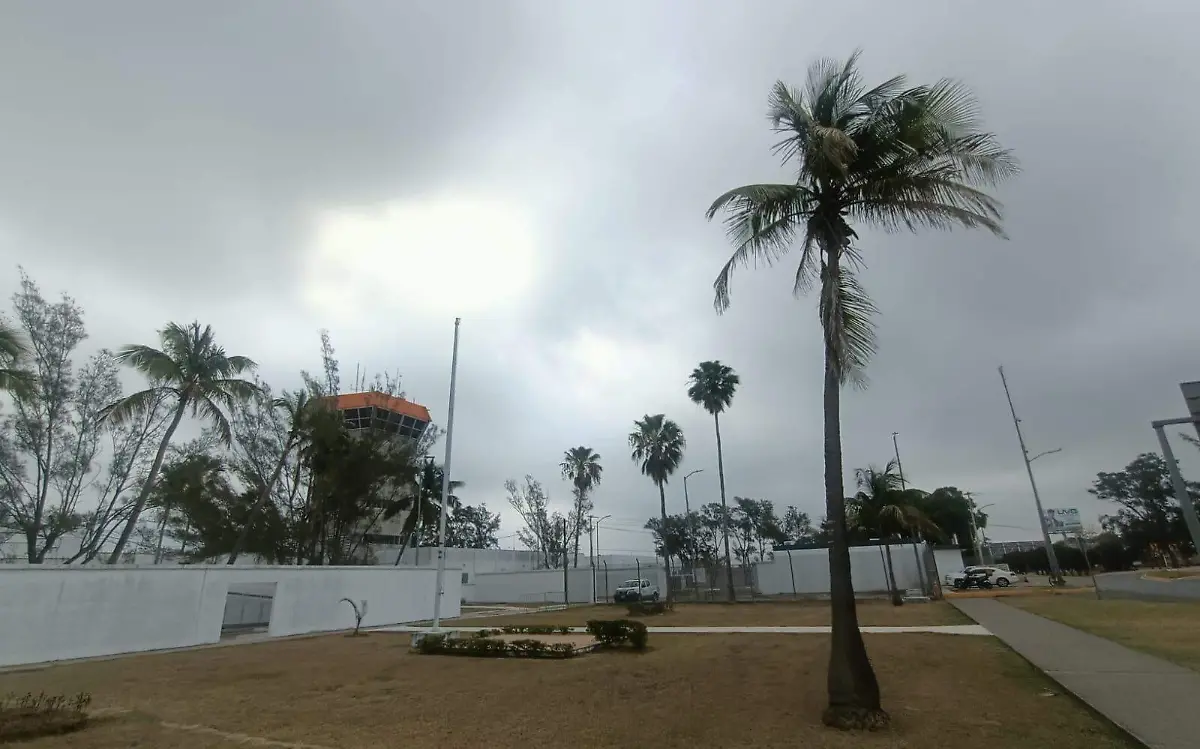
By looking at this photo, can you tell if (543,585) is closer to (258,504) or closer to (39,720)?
(258,504)

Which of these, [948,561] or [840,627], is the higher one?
[948,561]

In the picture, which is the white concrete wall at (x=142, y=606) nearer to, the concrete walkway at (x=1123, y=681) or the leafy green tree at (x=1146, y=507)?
the concrete walkway at (x=1123, y=681)

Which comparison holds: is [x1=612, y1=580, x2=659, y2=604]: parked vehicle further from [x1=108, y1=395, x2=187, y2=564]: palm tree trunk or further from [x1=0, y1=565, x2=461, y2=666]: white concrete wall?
[x1=108, y1=395, x2=187, y2=564]: palm tree trunk

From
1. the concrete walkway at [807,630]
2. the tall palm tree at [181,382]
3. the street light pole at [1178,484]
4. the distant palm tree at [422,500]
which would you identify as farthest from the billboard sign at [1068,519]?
the tall palm tree at [181,382]

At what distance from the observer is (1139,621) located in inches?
624

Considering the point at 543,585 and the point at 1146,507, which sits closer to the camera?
the point at 543,585

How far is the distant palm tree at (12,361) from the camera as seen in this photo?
1291 cm

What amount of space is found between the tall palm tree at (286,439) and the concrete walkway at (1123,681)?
92.0 ft

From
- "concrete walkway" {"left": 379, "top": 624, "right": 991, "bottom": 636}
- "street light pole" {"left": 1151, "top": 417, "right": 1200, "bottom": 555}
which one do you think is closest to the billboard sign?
"street light pole" {"left": 1151, "top": 417, "right": 1200, "bottom": 555}

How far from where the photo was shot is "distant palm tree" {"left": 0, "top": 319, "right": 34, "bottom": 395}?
42.4ft

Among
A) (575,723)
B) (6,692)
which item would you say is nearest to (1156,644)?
(575,723)

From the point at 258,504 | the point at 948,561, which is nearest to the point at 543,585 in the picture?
the point at 258,504

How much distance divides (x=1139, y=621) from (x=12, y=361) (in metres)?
28.9

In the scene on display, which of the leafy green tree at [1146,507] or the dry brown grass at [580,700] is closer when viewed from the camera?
the dry brown grass at [580,700]
